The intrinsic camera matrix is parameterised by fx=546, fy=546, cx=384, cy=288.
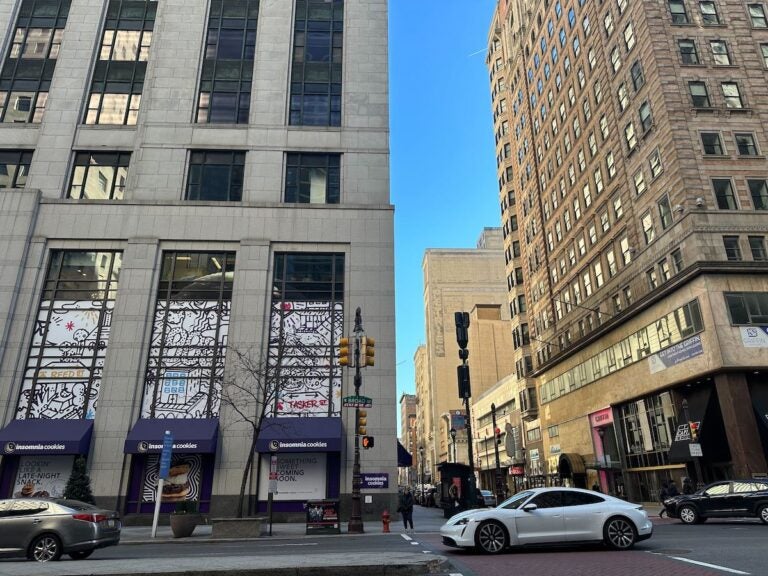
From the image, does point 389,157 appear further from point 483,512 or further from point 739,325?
point 483,512

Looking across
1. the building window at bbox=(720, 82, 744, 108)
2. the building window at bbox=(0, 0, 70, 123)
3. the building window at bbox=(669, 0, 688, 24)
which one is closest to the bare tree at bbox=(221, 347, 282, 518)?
the building window at bbox=(0, 0, 70, 123)

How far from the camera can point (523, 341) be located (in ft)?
224

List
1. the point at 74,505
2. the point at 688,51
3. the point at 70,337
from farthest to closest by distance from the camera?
the point at 688,51, the point at 70,337, the point at 74,505

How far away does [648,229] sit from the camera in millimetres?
39281

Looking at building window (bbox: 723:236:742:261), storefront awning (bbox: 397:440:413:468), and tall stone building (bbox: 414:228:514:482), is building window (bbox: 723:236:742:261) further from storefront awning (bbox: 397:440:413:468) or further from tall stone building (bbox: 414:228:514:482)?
tall stone building (bbox: 414:228:514:482)

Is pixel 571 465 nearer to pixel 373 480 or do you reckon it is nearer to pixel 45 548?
pixel 373 480

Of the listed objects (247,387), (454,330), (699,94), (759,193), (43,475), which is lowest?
(43,475)

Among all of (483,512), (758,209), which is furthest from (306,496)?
(758,209)

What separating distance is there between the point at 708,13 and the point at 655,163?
12.0 m

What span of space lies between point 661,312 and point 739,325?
5677mm

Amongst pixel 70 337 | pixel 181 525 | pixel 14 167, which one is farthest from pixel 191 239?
pixel 181 525

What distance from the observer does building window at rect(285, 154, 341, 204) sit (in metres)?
35.0

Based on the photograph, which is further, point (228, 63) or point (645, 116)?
point (645, 116)

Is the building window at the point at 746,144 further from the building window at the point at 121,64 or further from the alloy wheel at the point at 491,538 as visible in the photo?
the building window at the point at 121,64
